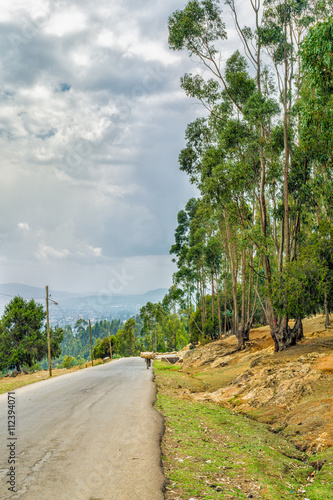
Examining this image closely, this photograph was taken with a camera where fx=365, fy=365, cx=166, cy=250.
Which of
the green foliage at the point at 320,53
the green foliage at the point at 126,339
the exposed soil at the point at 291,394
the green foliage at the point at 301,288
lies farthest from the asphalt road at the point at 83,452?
the green foliage at the point at 126,339

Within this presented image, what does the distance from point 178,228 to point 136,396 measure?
47688 mm

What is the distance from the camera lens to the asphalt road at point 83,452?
543 centimetres

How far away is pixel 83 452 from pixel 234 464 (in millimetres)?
3026

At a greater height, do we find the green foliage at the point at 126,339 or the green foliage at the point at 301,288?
the green foliage at the point at 301,288

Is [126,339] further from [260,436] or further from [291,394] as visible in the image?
[260,436]

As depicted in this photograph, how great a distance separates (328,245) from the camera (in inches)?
772

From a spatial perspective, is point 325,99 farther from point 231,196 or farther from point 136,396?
point 136,396

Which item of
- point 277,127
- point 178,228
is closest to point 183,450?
point 277,127

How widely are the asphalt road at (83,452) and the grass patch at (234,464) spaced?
16.9 inches

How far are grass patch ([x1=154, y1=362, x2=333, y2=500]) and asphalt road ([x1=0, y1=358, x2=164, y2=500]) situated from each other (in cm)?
43

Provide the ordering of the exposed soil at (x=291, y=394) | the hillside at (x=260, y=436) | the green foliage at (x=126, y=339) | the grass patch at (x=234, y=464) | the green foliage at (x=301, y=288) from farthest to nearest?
the green foliage at (x=126, y=339) → the green foliage at (x=301, y=288) → the exposed soil at (x=291, y=394) → the hillside at (x=260, y=436) → the grass patch at (x=234, y=464)

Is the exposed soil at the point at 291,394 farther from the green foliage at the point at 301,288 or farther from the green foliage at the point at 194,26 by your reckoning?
the green foliage at the point at 194,26

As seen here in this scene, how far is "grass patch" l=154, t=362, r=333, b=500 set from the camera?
5945 mm

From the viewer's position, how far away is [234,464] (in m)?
7.34
